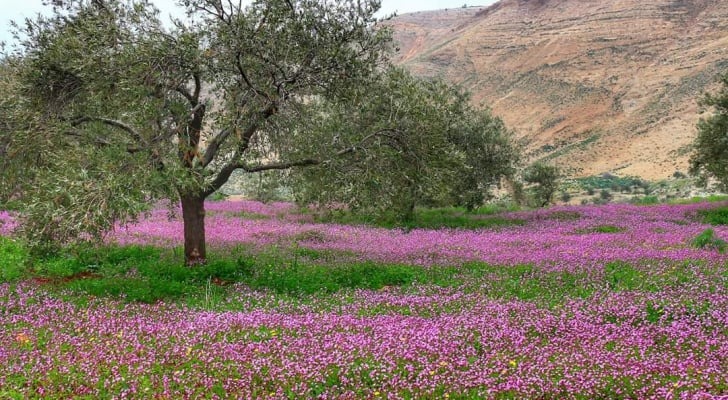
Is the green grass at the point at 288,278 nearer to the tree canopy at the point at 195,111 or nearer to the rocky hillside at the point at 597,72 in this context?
the tree canopy at the point at 195,111

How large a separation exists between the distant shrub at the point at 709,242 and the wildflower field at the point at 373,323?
0.32 feet

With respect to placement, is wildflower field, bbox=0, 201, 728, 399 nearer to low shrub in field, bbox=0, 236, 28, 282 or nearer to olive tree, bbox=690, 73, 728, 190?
low shrub in field, bbox=0, 236, 28, 282

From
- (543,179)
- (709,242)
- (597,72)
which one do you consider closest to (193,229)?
(709,242)

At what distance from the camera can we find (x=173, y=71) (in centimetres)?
1212

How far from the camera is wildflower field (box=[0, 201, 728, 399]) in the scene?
6.38 metres

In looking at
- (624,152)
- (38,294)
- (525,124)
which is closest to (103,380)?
(38,294)

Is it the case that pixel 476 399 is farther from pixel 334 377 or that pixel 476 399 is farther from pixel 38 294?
pixel 38 294

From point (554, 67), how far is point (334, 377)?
9661 cm

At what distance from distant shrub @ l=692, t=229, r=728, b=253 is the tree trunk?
1377 cm

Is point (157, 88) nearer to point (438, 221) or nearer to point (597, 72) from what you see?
point (438, 221)

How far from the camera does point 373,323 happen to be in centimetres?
855

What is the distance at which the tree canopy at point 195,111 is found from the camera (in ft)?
36.1

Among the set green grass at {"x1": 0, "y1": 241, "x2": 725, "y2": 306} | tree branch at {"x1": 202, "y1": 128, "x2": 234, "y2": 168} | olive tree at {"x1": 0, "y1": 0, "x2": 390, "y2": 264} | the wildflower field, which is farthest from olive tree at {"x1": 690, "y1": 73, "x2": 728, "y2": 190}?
tree branch at {"x1": 202, "y1": 128, "x2": 234, "y2": 168}

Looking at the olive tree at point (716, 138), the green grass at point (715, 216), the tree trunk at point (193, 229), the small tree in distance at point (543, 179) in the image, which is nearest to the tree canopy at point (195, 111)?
the tree trunk at point (193, 229)
